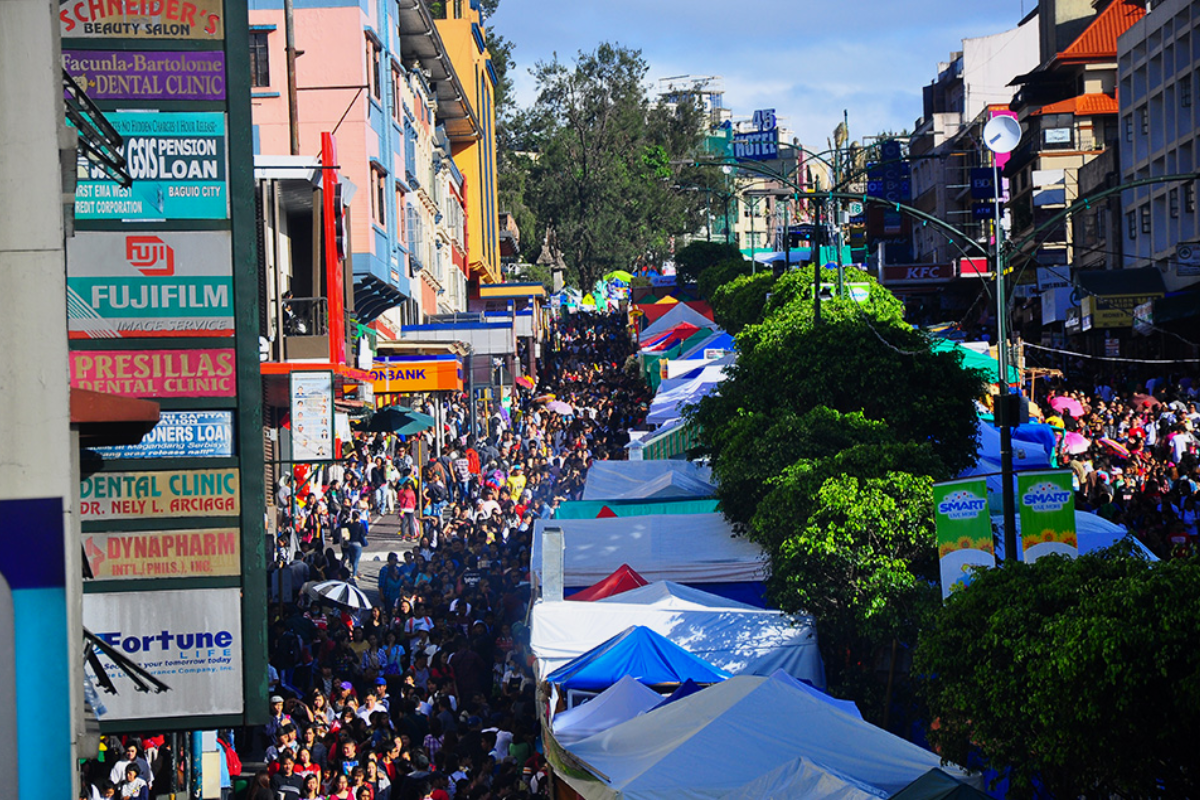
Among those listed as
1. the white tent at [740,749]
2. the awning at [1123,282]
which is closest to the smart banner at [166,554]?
the white tent at [740,749]

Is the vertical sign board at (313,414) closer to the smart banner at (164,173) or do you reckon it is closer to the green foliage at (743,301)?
the smart banner at (164,173)

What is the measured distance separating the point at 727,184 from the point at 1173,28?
241ft

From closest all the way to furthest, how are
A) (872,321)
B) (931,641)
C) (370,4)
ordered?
(931,641) < (872,321) < (370,4)

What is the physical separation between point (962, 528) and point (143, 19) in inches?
332

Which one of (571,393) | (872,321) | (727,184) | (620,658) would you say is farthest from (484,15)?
(620,658)

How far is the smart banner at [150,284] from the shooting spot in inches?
336

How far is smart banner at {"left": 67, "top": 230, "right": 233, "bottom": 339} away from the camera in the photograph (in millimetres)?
8539

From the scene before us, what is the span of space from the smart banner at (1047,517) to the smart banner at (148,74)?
8.12m

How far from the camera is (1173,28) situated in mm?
48688

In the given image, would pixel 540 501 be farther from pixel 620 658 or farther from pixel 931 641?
pixel 931 641

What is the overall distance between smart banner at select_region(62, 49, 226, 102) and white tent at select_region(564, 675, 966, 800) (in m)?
5.56

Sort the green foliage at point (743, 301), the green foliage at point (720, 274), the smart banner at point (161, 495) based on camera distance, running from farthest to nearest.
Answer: the green foliage at point (720, 274) < the green foliage at point (743, 301) < the smart banner at point (161, 495)

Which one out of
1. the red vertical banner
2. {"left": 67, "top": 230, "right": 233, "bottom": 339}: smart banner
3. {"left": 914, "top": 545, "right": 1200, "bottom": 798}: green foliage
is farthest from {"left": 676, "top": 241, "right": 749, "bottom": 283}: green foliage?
{"left": 67, "top": 230, "right": 233, "bottom": 339}: smart banner

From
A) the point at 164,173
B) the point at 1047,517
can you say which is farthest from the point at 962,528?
the point at 164,173
